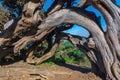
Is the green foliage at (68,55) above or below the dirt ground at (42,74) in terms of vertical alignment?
above

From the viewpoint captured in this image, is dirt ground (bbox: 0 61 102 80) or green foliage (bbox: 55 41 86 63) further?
green foliage (bbox: 55 41 86 63)

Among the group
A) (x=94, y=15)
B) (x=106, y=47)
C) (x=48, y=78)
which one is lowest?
(x=48, y=78)

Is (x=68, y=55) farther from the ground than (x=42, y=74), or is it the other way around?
(x=68, y=55)

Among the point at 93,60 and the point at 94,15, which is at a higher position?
the point at 94,15

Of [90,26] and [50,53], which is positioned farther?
[50,53]

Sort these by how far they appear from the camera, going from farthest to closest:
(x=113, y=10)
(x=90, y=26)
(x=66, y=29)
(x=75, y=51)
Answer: (x=75, y=51) < (x=66, y=29) < (x=90, y=26) < (x=113, y=10)

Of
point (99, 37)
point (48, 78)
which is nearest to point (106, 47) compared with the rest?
point (99, 37)

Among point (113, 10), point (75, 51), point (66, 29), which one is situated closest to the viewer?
point (113, 10)

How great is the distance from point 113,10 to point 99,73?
7.12 feet

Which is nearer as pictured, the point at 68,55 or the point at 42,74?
the point at 42,74

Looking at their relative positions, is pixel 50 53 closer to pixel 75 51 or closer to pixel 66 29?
pixel 66 29

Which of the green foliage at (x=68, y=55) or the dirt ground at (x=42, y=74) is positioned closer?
the dirt ground at (x=42, y=74)

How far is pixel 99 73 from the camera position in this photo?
1159 centimetres

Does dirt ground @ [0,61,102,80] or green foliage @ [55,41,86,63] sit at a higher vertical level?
green foliage @ [55,41,86,63]
